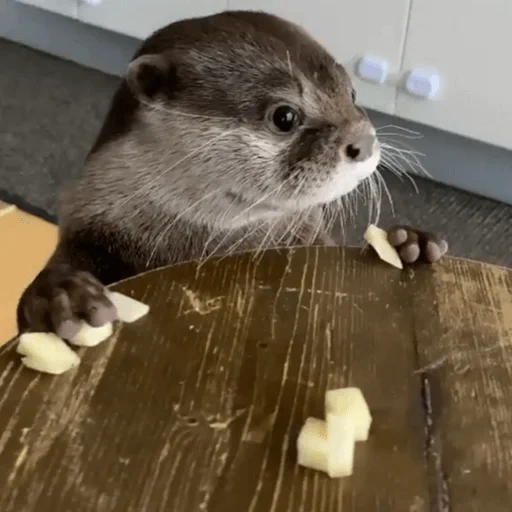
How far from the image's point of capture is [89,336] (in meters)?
0.97

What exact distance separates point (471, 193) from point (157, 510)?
2.00m

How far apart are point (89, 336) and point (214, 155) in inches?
11.8

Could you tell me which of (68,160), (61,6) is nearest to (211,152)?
(68,160)

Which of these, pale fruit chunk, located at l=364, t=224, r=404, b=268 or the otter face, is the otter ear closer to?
the otter face

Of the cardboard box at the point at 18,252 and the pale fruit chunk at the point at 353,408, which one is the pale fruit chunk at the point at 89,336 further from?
the cardboard box at the point at 18,252

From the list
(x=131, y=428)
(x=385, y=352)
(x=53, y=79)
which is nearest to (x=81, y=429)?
A: (x=131, y=428)

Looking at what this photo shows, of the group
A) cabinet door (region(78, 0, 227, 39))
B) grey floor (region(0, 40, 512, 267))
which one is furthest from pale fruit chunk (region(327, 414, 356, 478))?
cabinet door (region(78, 0, 227, 39))

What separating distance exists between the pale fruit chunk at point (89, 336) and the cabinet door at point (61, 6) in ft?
7.44

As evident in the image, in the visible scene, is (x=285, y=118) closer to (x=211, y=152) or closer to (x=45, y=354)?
(x=211, y=152)

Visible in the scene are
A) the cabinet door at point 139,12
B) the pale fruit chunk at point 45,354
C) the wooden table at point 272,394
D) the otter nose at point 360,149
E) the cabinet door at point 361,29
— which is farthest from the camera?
the cabinet door at point 139,12

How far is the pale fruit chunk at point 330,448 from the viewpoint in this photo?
827mm

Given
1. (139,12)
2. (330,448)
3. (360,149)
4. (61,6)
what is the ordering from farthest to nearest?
(61,6)
(139,12)
(360,149)
(330,448)

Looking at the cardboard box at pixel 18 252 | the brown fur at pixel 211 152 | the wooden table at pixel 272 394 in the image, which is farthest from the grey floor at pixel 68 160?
the wooden table at pixel 272 394

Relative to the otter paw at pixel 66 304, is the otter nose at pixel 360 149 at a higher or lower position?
higher
